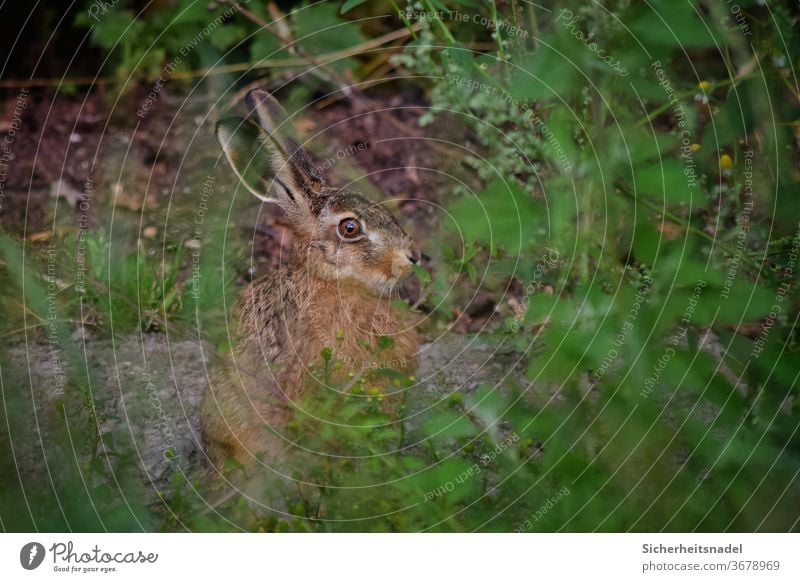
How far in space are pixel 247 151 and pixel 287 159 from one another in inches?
3.6

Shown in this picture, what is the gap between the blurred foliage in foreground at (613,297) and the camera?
199 centimetres

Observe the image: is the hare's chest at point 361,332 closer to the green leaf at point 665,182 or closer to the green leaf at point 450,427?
the green leaf at point 450,427

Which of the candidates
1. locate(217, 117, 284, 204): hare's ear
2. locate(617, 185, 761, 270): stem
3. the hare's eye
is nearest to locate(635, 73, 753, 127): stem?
locate(617, 185, 761, 270): stem

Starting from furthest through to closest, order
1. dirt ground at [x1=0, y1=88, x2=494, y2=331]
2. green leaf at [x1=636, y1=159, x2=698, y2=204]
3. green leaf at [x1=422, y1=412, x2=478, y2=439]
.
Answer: dirt ground at [x1=0, y1=88, x2=494, y2=331] → green leaf at [x1=422, y1=412, x2=478, y2=439] → green leaf at [x1=636, y1=159, x2=698, y2=204]

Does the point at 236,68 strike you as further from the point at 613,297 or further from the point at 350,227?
the point at 613,297

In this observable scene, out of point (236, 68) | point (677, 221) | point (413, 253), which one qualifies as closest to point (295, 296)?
point (413, 253)

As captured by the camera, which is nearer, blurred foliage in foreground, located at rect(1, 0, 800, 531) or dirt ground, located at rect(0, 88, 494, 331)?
blurred foliage in foreground, located at rect(1, 0, 800, 531)

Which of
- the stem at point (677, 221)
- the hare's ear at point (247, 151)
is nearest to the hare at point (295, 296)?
the hare's ear at point (247, 151)

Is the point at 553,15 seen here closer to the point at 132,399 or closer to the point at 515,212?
the point at 515,212

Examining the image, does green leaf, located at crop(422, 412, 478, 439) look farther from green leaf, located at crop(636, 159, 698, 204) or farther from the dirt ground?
green leaf, located at crop(636, 159, 698, 204)

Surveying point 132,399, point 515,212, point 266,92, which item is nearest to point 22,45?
point 266,92

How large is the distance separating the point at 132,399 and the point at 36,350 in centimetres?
→ 22

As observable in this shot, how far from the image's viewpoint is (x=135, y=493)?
6.70 feet

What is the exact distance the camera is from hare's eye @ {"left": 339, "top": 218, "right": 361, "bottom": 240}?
7.58 ft
